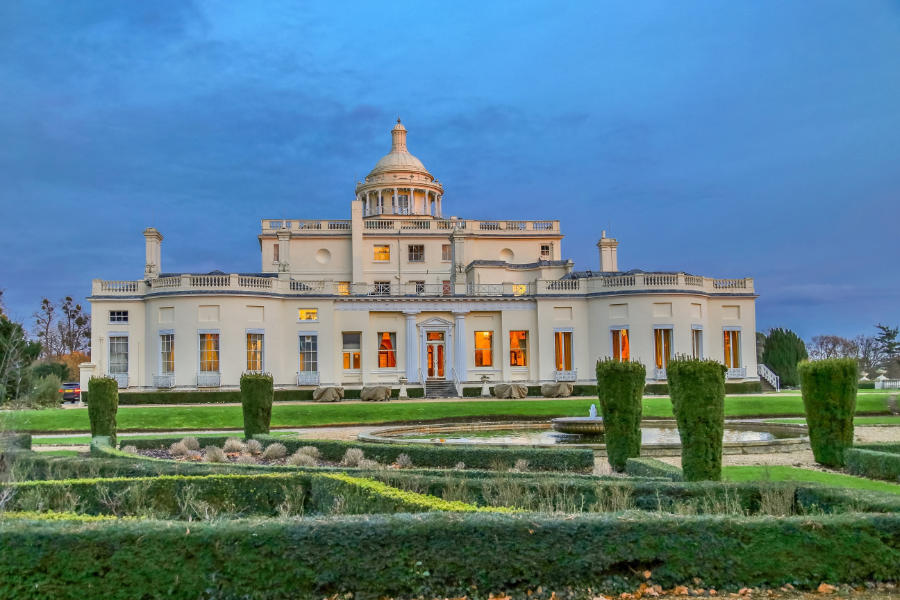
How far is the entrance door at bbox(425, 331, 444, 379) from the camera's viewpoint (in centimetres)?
4472

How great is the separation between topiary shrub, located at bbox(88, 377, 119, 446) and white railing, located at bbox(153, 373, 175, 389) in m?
20.9

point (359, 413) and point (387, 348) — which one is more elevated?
point (387, 348)

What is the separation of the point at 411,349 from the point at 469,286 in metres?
5.95

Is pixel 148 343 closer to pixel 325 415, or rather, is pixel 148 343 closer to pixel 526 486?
pixel 325 415

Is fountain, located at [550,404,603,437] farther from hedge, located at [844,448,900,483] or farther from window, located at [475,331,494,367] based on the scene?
window, located at [475,331,494,367]

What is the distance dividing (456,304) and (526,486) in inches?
1345

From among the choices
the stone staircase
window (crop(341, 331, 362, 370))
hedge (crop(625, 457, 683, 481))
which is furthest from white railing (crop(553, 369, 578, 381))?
hedge (crop(625, 457, 683, 481))

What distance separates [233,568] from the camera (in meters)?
6.77

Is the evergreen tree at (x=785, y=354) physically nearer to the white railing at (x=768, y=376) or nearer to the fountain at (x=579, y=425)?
the white railing at (x=768, y=376)

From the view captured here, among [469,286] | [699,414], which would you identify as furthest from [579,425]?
[469,286]

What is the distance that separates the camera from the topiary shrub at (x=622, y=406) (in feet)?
51.8

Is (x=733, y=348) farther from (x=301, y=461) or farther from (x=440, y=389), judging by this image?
(x=301, y=461)

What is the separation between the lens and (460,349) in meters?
44.5

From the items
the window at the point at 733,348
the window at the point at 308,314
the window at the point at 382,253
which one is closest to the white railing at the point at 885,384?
the window at the point at 733,348
